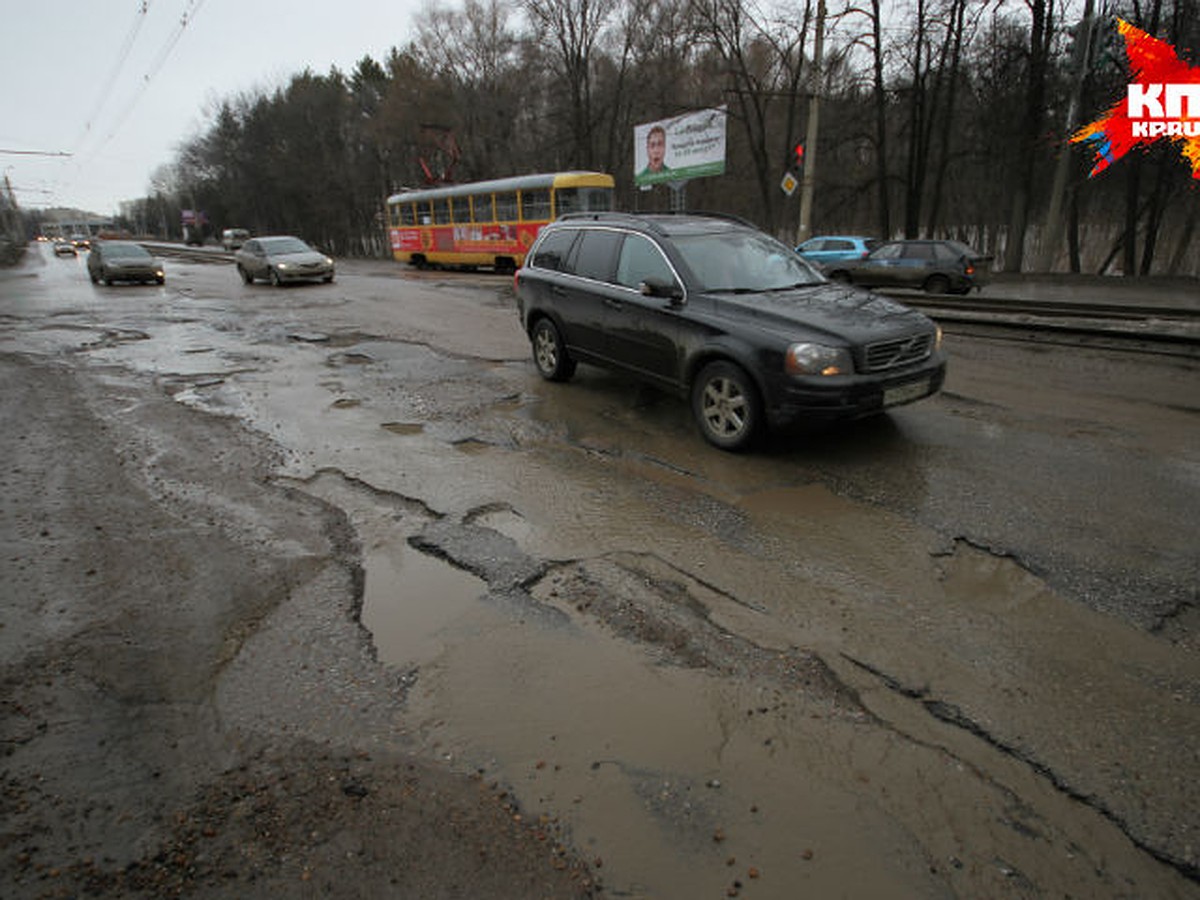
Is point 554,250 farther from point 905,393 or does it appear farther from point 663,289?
point 905,393

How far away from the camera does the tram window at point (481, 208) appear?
2242cm

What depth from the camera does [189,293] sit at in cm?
1841

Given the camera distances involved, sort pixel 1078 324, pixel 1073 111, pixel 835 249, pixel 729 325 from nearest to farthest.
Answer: pixel 729 325 < pixel 1078 324 < pixel 1073 111 < pixel 835 249

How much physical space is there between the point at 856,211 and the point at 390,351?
98.9 feet

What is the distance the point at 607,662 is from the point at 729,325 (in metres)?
2.98

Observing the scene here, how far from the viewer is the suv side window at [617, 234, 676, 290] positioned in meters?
5.62

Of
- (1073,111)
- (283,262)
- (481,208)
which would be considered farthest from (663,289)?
(481,208)

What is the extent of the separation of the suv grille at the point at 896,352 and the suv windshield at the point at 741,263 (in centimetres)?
113

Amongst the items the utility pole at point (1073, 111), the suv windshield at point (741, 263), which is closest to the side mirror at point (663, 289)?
the suv windshield at point (741, 263)

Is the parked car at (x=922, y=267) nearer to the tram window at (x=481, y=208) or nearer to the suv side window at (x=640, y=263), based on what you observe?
the suv side window at (x=640, y=263)

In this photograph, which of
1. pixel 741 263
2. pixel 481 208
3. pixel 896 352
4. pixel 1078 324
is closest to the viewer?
pixel 896 352

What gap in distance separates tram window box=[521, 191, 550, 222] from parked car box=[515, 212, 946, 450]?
14316 mm

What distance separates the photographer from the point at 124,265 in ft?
68.1

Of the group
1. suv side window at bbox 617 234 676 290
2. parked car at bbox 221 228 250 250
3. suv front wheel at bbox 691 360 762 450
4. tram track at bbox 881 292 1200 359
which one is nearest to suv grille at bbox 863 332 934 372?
suv front wheel at bbox 691 360 762 450
